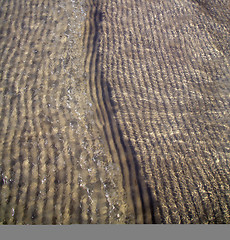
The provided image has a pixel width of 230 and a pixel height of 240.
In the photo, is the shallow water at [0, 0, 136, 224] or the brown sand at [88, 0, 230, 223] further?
the brown sand at [88, 0, 230, 223]

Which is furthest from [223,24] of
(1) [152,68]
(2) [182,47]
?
(1) [152,68]

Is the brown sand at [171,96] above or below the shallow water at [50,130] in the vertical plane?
above

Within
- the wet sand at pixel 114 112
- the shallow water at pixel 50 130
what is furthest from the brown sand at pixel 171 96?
the shallow water at pixel 50 130

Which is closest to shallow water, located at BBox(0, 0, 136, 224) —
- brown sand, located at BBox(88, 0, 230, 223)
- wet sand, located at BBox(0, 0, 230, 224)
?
wet sand, located at BBox(0, 0, 230, 224)

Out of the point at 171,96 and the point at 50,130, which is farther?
the point at 171,96

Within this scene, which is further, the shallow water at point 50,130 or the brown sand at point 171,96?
the brown sand at point 171,96

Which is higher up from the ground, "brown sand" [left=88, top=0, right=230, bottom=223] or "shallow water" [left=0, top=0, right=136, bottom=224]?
"brown sand" [left=88, top=0, right=230, bottom=223]

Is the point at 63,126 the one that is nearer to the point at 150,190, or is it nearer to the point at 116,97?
the point at 116,97

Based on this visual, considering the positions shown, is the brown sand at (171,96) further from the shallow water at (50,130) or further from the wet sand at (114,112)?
the shallow water at (50,130)

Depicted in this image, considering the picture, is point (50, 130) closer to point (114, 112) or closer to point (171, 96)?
point (114, 112)

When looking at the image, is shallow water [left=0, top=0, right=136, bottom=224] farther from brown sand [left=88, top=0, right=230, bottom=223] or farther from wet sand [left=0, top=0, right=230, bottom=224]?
brown sand [left=88, top=0, right=230, bottom=223]

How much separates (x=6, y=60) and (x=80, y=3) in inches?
44.7

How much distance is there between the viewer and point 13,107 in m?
2.25

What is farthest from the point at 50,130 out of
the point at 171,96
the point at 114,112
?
the point at 171,96
